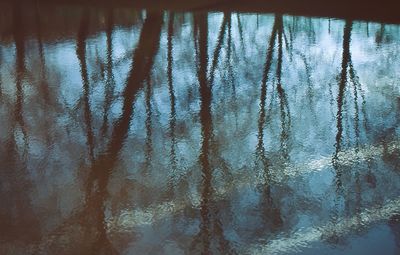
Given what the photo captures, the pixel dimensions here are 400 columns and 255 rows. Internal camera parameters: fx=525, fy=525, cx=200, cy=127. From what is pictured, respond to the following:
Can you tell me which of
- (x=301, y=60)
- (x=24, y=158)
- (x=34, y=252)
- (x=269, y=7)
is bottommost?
(x=34, y=252)

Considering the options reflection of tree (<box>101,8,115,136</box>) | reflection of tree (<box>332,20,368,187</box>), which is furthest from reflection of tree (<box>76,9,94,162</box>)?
reflection of tree (<box>332,20,368,187</box>)

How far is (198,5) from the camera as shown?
15.7 metres

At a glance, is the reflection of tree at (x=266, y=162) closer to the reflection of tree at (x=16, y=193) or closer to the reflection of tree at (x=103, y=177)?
the reflection of tree at (x=103, y=177)

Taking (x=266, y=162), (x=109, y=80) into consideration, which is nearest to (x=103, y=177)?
(x=266, y=162)

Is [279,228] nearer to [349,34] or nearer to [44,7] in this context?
[349,34]

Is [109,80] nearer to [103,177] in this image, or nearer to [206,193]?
[103,177]

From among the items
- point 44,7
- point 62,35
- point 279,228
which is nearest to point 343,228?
point 279,228

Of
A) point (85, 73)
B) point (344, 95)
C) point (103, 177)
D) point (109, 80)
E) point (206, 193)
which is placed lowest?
point (206, 193)

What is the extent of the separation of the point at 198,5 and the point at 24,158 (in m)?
9.71

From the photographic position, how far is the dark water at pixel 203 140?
5.34 metres

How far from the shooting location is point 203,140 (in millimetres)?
7512

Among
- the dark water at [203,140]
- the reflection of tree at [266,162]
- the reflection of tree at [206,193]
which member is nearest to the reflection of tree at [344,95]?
the dark water at [203,140]

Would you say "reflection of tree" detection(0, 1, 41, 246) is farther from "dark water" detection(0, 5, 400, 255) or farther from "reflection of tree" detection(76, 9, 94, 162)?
"reflection of tree" detection(76, 9, 94, 162)

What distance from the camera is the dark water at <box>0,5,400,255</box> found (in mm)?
5336
